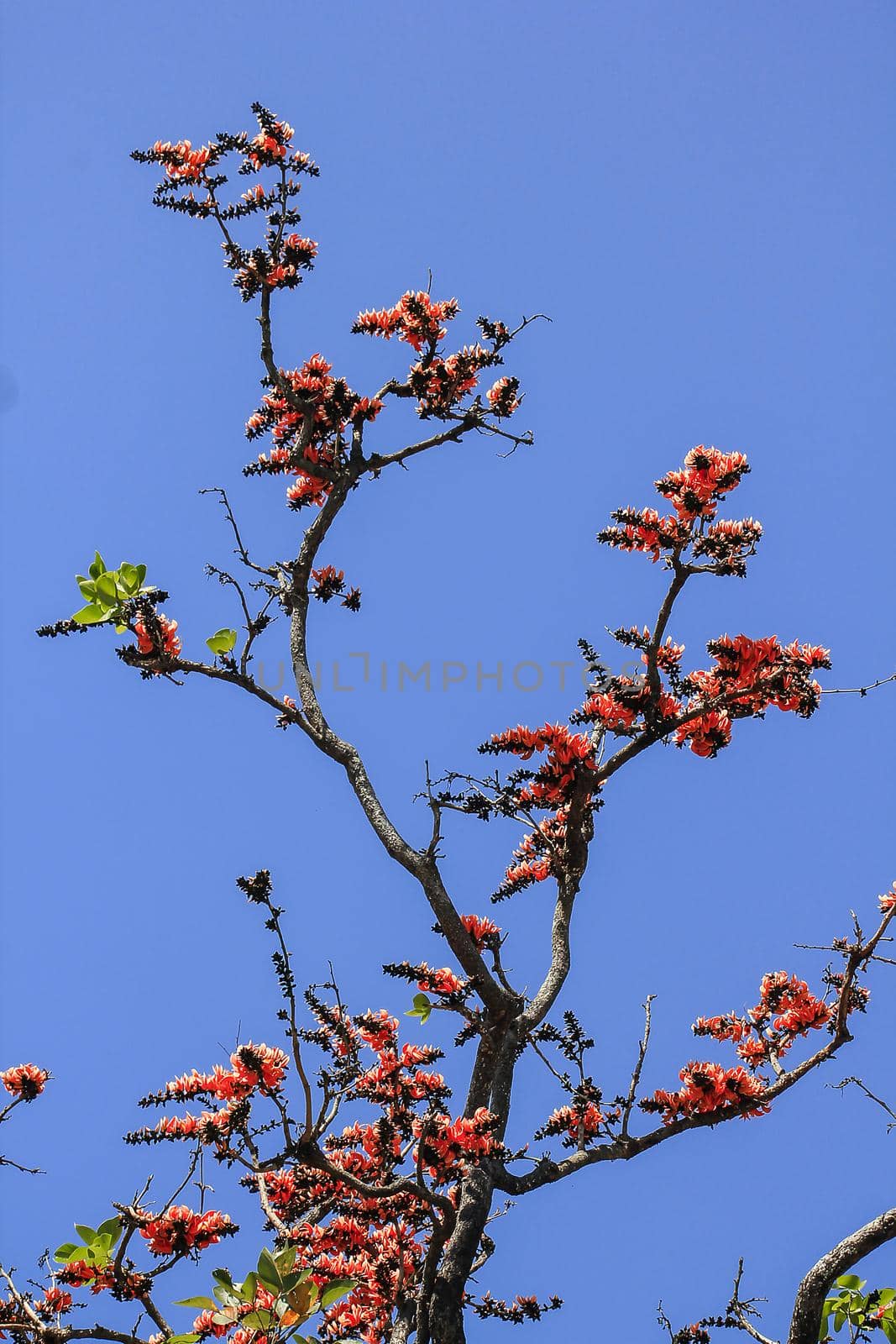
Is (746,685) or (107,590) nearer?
(107,590)

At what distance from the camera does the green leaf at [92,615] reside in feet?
17.7

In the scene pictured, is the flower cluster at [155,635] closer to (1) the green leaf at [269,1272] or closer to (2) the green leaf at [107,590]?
(2) the green leaf at [107,590]

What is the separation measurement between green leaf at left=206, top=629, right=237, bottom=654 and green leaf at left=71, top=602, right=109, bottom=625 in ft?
1.95

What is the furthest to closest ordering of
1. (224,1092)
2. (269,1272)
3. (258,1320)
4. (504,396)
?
(504,396)
(224,1092)
(258,1320)
(269,1272)

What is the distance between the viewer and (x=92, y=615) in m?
5.38

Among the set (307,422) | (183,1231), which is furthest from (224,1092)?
(307,422)

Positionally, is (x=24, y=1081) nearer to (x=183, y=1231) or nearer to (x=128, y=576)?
(x=183, y=1231)

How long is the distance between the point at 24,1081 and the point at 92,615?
321 centimetres

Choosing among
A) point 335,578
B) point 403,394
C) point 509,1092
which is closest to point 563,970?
point 509,1092

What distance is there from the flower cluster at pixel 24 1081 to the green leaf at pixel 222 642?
120 inches

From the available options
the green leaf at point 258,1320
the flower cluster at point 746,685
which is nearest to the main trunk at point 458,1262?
the green leaf at point 258,1320

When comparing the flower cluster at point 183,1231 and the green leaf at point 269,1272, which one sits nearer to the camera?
the green leaf at point 269,1272

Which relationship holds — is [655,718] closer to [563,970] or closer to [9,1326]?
[563,970]

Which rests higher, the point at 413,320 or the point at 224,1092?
the point at 413,320
